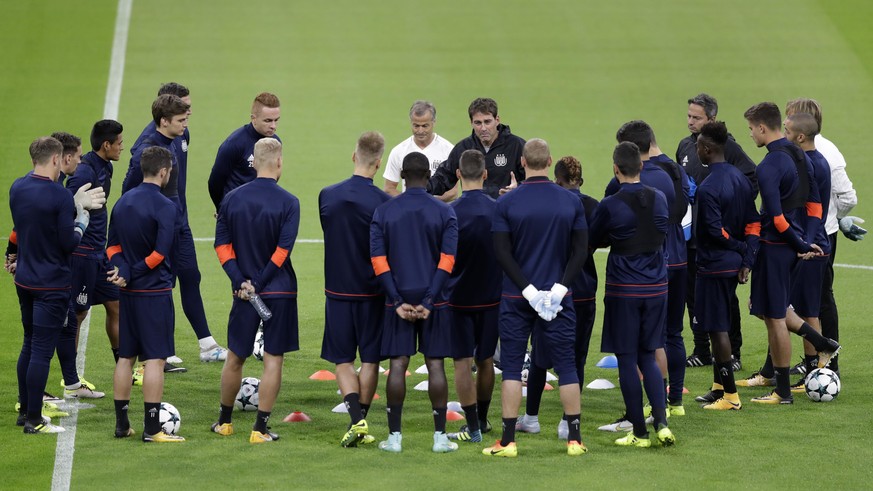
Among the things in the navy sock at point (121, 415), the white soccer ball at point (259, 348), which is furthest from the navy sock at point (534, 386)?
the white soccer ball at point (259, 348)

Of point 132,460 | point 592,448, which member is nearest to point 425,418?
point 592,448

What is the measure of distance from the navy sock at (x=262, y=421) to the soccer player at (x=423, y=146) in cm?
262

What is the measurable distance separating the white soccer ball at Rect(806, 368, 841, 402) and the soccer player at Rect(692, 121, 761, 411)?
2.57 feet

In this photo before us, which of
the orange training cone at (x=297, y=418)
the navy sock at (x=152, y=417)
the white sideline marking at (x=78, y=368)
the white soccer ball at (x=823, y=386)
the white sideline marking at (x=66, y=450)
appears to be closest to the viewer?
the white sideline marking at (x=66, y=450)

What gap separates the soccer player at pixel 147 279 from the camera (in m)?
9.93

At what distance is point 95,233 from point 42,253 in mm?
1434

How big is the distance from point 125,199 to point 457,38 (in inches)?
834

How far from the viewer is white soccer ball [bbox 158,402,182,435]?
1016 cm

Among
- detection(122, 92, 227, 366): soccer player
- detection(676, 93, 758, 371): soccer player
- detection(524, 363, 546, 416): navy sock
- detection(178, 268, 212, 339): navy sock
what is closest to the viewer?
detection(524, 363, 546, 416): navy sock

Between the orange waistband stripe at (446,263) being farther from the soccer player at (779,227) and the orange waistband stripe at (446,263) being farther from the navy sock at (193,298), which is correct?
the navy sock at (193,298)

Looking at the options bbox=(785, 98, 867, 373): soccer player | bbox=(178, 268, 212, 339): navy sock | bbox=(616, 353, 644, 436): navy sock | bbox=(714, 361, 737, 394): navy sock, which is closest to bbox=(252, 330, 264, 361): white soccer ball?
bbox=(178, 268, 212, 339): navy sock

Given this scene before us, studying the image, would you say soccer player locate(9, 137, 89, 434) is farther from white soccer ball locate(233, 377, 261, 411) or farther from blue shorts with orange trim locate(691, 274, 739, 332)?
blue shorts with orange trim locate(691, 274, 739, 332)

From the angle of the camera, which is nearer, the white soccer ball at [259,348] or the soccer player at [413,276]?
the soccer player at [413,276]

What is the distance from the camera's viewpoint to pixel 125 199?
9977mm
